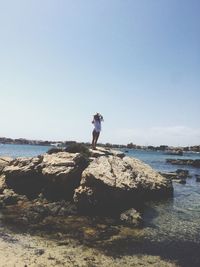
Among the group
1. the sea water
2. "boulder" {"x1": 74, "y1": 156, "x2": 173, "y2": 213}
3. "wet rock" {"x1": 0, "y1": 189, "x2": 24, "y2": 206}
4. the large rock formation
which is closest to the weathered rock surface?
the large rock formation

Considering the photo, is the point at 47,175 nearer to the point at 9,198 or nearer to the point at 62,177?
the point at 62,177

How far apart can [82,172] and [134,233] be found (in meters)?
6.43

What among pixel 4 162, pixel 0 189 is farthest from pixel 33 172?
pixel 4 162

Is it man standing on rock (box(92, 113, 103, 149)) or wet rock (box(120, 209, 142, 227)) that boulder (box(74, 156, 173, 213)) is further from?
man standing on rock (box(92, 113, 103, 149))

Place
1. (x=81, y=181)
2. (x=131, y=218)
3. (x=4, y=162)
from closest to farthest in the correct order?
1. (x=131, y=218)
2. (x=81, y=181)
3. (x=4, y=162)

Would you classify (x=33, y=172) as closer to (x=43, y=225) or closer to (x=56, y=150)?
(x=56, y=150)

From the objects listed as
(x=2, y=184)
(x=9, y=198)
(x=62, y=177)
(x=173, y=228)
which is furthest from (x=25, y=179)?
(x=173, y=228)

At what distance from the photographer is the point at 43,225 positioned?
569 inches

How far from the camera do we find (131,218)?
1552 centimetres

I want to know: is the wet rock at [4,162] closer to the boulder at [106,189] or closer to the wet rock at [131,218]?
the boulder at [106,189]

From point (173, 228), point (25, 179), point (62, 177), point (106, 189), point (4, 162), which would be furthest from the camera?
point (4, 162)

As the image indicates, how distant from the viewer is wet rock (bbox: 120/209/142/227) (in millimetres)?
15102

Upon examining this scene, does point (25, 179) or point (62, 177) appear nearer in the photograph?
point (62, 177)

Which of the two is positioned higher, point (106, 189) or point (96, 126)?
point (96, 126)
